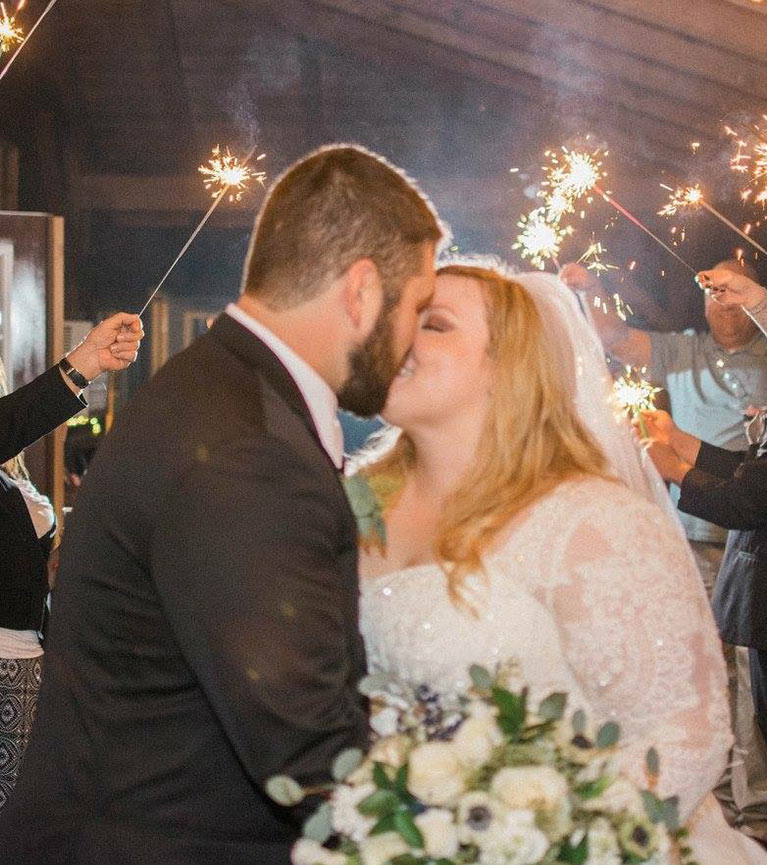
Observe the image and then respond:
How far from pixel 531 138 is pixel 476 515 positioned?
4148 mm

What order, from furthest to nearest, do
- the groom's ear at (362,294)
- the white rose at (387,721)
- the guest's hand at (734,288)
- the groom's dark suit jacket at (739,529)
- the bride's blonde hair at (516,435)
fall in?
1. the guest's hand at (734,288)
2. the groom's dark suit jacket at (739,529)
3. the bride's blonde hair at (516,435)
4. the groom's ear at (362,294)
5. the white rose at (387,721)

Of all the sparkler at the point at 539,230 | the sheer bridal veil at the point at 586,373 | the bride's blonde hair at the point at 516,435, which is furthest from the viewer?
the sparkler at the point at 539,230

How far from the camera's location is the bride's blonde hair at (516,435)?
6.13 feet

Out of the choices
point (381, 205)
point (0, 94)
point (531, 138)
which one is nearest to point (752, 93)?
point (531, 138)

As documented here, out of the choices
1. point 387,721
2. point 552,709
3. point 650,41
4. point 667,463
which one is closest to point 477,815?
point 552,709

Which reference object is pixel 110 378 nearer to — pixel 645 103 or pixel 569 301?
pixel 645 103

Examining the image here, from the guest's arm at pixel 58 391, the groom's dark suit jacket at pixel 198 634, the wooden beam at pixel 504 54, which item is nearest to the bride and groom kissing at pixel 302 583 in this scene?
the groom's dark suit jacket at pixel 198 634

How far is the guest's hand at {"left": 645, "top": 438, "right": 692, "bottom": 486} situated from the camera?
3529mm

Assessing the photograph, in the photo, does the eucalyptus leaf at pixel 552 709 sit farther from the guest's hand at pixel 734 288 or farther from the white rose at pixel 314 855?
the guest's hand at pixel 734 288

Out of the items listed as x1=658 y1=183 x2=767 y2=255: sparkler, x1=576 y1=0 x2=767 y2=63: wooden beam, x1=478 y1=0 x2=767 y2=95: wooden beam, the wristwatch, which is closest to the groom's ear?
the wristwatch

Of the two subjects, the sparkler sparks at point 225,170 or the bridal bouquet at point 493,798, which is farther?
the sparkler sparks at point 225,170

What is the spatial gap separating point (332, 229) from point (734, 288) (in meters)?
2.52

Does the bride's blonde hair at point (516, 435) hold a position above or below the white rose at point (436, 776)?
above

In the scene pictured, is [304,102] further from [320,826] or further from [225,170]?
[320,826]
